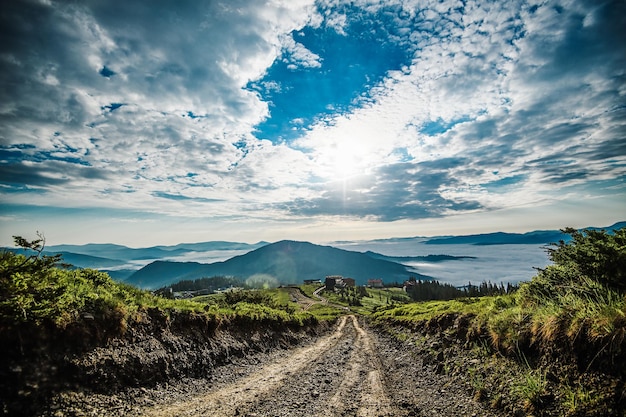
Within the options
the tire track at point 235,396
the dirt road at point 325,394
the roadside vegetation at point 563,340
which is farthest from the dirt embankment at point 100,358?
the roadside vegetation at point 563,340

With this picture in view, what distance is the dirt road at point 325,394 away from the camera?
29.4 feet

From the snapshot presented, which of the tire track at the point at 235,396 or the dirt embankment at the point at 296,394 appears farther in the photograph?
the tire track at the point at 235,396

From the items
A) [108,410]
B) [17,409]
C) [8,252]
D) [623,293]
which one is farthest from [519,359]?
[8,252]

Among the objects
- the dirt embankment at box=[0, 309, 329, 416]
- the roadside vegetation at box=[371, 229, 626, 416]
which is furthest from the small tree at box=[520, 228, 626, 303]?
the dirt embankment at box=[0, 309, 329, 416]

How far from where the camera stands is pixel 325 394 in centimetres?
1085

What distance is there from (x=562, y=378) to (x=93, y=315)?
13.5m

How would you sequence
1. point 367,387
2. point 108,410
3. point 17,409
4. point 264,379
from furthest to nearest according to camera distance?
1. point 264,379
2. point 367,387
3. point 108,410
4. point 17,409

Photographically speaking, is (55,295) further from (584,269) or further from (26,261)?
(584,269)

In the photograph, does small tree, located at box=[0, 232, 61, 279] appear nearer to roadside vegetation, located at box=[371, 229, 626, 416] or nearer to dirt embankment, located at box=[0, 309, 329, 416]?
dirt embankment, located at box=[0, 309, 329, 416]

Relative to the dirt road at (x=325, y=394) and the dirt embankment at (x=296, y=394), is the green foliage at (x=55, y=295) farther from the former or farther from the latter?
the dirt road at (x=325, y=394)

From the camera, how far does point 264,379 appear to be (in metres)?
12.7

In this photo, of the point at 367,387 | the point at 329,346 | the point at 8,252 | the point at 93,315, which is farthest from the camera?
the point at 329,346

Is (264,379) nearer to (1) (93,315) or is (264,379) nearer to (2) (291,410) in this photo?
(2) (291,410)

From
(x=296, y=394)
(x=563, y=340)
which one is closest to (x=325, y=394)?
(x=296, y=394)
